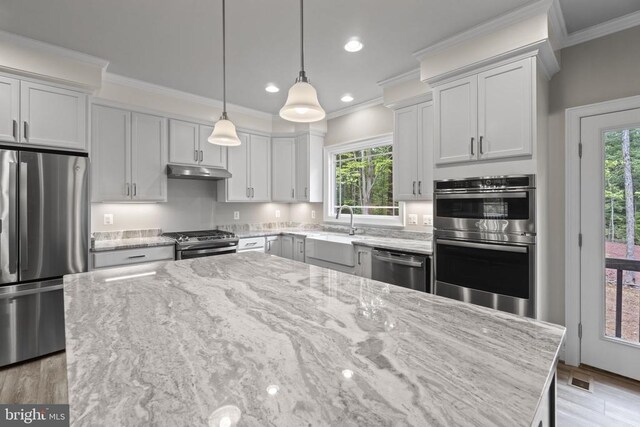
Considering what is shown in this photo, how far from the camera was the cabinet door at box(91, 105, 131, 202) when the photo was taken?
3197mm

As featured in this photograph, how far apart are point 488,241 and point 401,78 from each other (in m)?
→ 1.93

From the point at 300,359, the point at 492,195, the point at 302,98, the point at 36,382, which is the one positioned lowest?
the point at 36,382

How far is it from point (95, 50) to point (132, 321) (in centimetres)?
288

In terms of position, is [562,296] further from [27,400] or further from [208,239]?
[27,400]

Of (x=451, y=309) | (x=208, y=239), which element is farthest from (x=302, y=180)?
(x=451, y=309)

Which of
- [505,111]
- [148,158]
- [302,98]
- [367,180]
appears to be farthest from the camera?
[367,180]

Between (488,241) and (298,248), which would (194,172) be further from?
(488,241)

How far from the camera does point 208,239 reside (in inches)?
144

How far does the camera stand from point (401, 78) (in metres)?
3.28

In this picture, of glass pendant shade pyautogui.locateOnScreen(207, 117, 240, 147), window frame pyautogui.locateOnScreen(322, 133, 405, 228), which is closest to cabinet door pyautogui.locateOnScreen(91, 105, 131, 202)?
glass pendant shade pyautogui.locateOnScreen(207, 117, 240, 147)

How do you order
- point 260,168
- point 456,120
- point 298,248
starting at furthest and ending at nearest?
1. point 260,168
2. point 298,248
3. point 456,120

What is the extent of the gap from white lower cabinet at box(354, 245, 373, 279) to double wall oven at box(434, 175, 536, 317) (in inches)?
30.1

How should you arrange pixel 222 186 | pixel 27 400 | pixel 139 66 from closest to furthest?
pixel 27 400 → pixel 139 66 → pixel 222 186

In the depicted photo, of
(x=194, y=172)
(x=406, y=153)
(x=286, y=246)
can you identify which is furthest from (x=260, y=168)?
(x=406, y=153)
